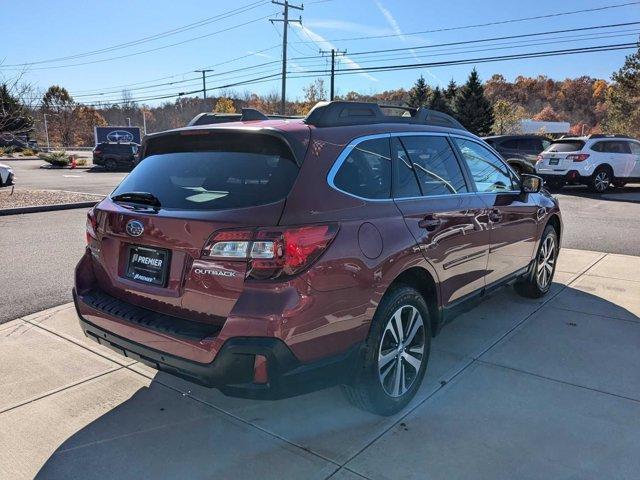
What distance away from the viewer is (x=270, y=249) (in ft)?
7.75

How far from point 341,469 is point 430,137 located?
226cm

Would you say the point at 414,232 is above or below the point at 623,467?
above

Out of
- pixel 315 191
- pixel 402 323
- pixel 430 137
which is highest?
pixel 430 137

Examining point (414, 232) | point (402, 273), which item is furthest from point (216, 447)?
point (414, 232)

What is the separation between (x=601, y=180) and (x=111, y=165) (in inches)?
940

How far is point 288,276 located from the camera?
2.37 meters

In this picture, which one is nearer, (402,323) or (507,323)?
(402,323)

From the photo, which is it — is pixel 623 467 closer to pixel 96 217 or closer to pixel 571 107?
pixel 96 217

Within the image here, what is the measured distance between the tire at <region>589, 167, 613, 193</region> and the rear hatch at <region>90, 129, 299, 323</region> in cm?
1566

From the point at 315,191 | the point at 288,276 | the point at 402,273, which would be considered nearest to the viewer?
the point at 288,276

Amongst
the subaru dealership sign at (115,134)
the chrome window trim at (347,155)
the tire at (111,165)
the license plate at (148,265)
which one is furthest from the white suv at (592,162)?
the subaru dealership sign at (115,134)

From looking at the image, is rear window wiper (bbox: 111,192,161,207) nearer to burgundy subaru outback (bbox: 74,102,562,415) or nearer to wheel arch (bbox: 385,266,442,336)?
burgundy subaru outback (bbox: 74,102,562,415)

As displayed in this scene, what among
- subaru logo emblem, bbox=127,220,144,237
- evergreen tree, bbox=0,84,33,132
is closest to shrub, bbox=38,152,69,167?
evergreen tree, bbox=0,84,33,132

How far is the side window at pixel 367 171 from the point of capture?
2.78m
